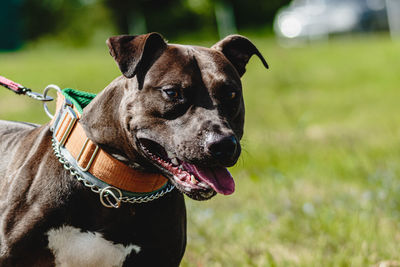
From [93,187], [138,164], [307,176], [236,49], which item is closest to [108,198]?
[93,187]

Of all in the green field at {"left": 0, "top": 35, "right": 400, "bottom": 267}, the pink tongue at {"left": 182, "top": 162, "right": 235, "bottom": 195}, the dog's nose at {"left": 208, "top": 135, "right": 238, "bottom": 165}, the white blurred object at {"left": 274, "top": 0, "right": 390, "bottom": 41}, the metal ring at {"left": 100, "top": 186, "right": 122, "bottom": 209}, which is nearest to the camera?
the dog's nose at {"left": 208, "top": 135, "right": 238, "bottom": 165}

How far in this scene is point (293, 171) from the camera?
572 cm

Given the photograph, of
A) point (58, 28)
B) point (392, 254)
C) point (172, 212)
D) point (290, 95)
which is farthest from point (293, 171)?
point (58, 28)

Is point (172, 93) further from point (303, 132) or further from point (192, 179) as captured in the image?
point (303, 132)

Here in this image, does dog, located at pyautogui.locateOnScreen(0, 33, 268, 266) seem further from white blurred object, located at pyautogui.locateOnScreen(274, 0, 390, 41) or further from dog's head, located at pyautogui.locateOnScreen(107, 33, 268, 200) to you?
white blurred object, located at pyautogui.locateOnScreen(274, 0, 390, 41)

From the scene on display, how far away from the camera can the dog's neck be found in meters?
2.55

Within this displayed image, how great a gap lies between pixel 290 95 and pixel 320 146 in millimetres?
3729

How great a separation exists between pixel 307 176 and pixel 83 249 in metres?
3.32

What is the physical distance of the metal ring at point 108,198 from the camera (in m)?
2.53

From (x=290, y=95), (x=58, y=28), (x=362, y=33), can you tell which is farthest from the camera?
(x=58, y=28)

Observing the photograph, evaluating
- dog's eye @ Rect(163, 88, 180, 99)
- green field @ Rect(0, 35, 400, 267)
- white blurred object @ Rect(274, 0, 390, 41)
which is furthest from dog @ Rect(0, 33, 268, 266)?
white blurred object @ Rect(274, 0, 390, 41)

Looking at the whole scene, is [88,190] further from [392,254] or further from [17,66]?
[17,66]

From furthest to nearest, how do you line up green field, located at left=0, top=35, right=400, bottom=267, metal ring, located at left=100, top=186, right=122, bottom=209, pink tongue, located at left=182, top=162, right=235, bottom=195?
green field, located at left=0, top=35, right=400, bottom=267, metal ring, located at left=100, top=186, right=122, bottom=209, pink tongue, located at left=182, top=162, right=235, bottom=195

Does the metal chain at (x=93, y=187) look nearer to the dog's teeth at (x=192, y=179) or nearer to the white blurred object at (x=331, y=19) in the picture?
the dog's teeth at (x=192, y=179)
